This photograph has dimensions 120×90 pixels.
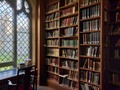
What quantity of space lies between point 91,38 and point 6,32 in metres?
2.55

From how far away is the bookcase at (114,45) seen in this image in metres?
3.07

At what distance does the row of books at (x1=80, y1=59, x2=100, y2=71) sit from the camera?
3.17m

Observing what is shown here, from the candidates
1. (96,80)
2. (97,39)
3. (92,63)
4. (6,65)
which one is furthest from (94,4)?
(6,65)

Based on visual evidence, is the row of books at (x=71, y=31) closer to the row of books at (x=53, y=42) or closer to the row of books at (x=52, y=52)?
the row of books at (x=53, y=42)

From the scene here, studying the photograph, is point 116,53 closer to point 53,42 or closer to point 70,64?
point 70,64

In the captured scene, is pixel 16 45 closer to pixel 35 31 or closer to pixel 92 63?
pixel 35 31

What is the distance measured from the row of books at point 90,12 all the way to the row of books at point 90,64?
106cm

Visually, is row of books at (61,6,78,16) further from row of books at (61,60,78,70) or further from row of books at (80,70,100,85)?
row of books at (80,70,100,85)

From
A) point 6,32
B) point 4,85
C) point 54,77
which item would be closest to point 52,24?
point 6,32

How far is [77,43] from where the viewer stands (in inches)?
143

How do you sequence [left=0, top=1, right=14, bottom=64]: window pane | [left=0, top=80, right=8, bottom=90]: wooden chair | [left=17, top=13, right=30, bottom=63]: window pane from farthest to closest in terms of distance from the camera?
[left=17, top=13, right=30, bottom=63]: window pane
[left=0, top=1, right=14, bottom=64]: window pane
[left=0, top=80, right=8, bottom=90]: wooden chair

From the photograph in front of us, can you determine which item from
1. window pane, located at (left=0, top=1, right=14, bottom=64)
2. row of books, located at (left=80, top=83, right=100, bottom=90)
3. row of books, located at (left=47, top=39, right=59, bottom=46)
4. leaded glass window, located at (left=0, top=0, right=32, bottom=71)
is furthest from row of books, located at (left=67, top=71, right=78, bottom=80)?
window pane, located at (left=0, top=1, right=14, bottom=64)

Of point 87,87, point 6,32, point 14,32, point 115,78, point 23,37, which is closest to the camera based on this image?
point 115,78

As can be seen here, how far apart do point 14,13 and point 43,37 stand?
1189 mm
